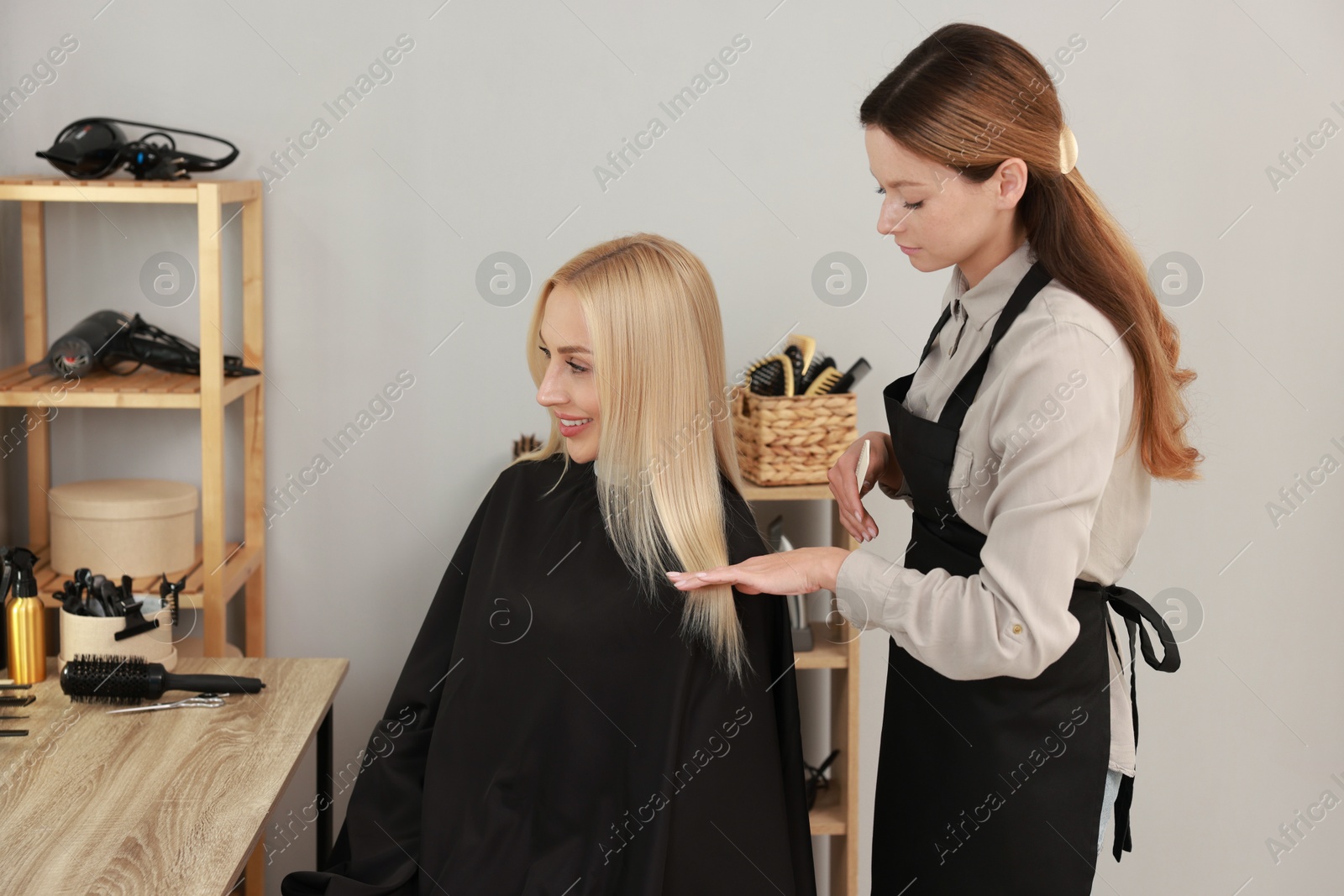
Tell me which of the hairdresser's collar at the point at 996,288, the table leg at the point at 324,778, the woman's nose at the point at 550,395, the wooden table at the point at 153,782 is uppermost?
the hairdresser's collar at the point at 996,288

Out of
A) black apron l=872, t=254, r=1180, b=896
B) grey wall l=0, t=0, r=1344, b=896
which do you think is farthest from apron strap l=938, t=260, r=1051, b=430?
grey wall l=0, t=0, r=1344, b=896

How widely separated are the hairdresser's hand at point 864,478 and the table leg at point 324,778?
2.86ft

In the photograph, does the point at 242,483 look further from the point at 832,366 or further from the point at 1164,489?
the point at 1164,489

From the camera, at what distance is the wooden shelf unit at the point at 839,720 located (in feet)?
6.69

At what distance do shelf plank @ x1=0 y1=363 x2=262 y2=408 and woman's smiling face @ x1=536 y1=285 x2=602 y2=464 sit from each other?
28.5 inches

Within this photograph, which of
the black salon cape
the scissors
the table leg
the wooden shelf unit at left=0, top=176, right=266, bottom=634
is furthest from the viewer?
the wooden shelf unit at left=0, top=176, right=266, bottom=634

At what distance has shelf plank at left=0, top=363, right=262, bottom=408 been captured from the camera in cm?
189

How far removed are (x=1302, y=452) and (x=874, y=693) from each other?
106 cm

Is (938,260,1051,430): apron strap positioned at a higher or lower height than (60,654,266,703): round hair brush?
higher

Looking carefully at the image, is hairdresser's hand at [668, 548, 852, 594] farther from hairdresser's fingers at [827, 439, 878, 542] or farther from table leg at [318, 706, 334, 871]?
table leg at [318, 706, 334, 871]

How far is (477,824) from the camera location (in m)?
1.53

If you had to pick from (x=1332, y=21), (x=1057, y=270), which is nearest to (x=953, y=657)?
(x=1057, y=270)

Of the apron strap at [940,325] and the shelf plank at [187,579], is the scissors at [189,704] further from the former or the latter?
the apron strap at [940,325]

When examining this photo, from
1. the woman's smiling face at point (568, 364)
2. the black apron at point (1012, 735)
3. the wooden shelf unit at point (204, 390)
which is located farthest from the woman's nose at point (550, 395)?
the wooden shelf unit at point (204, 390)
